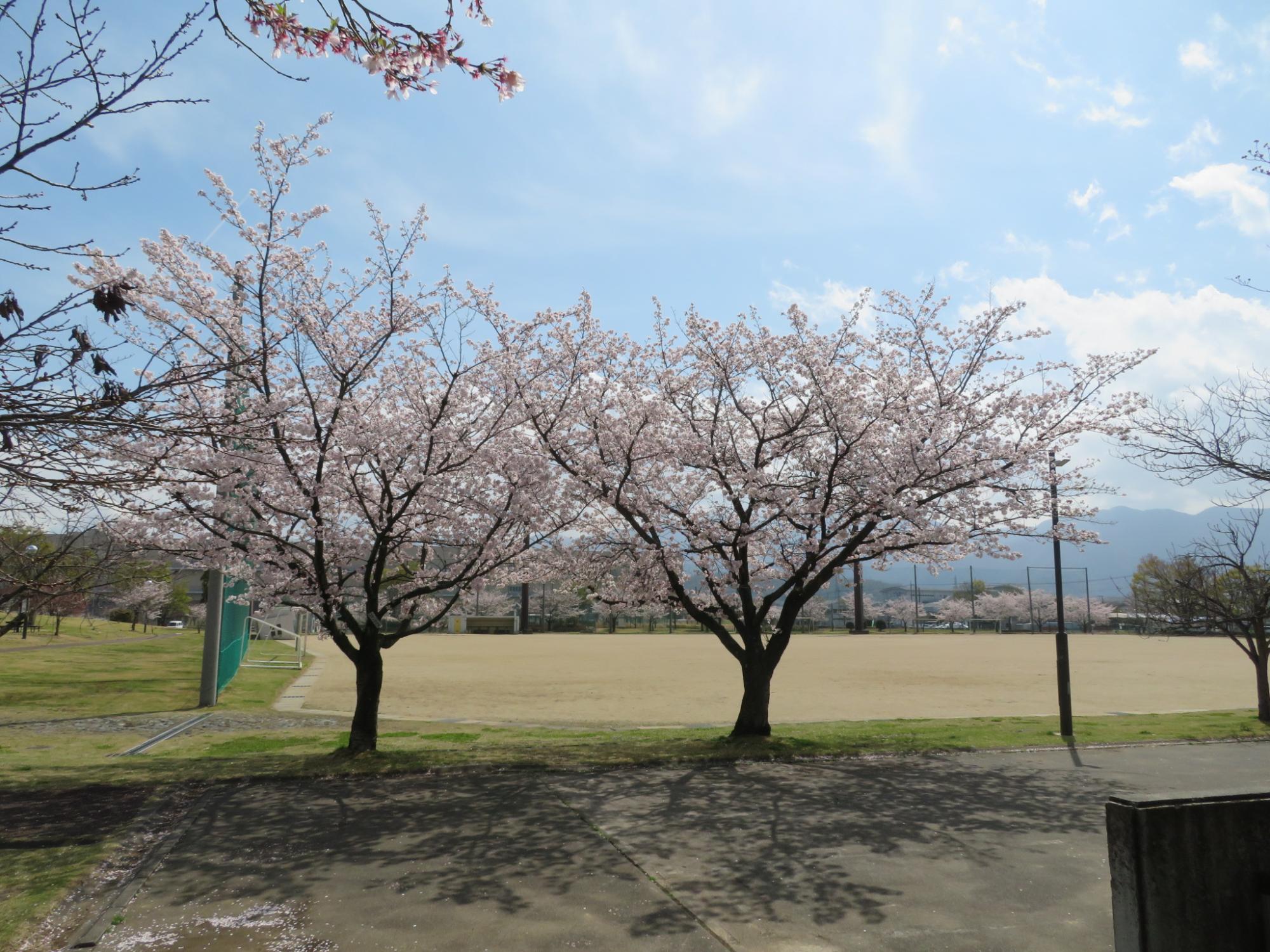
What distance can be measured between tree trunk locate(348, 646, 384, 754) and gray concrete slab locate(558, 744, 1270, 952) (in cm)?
382

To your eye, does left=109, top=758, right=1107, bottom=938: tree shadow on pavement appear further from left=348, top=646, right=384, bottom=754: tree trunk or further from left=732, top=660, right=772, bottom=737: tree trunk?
left=732, top=660, right=772, bottom=737: tree trunk

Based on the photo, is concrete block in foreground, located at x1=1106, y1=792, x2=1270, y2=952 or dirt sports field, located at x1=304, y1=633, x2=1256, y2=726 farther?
dirt sports field, located at x1=304, y1=633, x2=1256, y2=726

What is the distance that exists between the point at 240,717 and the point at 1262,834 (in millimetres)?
18966

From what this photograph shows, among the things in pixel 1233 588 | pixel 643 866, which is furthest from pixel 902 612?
pixel 643 866

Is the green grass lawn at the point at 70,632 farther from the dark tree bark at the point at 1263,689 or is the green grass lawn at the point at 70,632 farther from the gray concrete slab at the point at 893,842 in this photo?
the dark tree bark at the point at 1263,689

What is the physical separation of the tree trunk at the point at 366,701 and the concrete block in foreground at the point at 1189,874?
1066 cm

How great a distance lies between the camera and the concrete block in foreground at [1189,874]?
4113 millimetres

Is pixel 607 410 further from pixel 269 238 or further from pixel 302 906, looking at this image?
pixel 302 906

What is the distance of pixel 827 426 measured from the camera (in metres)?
14.7

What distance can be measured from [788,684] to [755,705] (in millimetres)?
16153

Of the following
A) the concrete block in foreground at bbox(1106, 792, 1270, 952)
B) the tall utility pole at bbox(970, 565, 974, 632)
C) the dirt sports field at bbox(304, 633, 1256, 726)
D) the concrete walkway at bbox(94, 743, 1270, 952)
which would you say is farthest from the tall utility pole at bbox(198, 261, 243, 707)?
the tall utility pole at bbox(970, 565, 974, 632)

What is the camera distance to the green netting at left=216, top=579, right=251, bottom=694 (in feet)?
70.6

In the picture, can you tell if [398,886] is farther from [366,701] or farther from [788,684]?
[788,684]

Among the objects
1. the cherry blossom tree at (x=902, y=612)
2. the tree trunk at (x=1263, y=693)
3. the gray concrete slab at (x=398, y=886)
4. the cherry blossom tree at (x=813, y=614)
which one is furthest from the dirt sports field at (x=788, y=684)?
the cherry blossom tree at (x=902, y=612)
